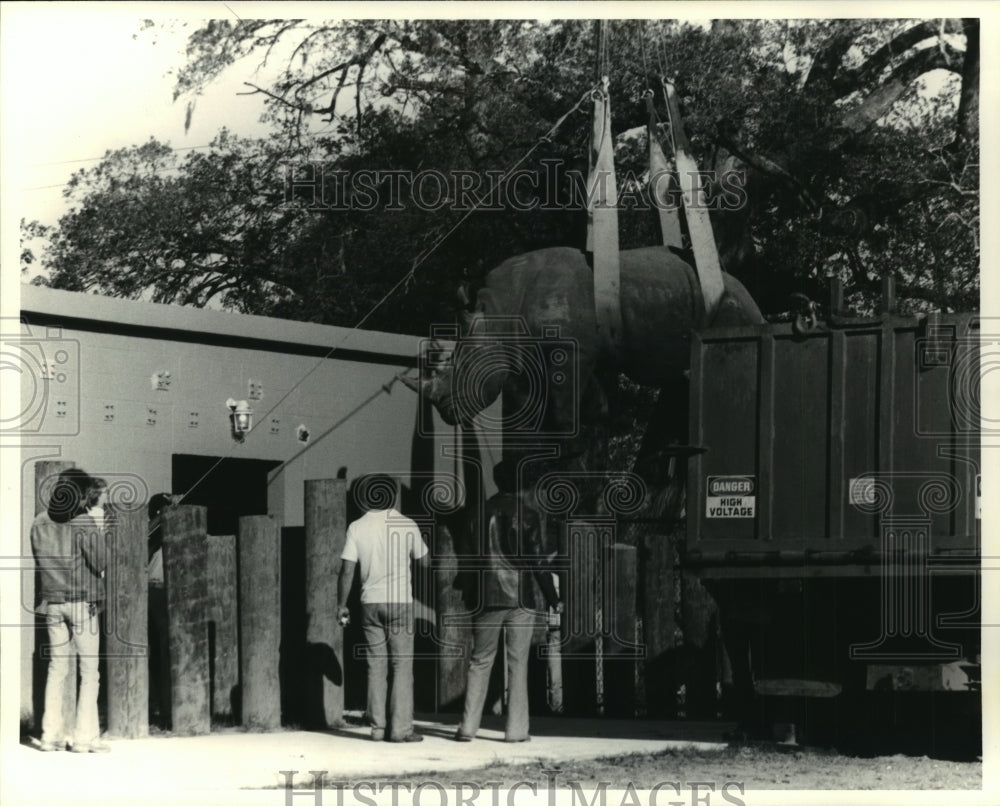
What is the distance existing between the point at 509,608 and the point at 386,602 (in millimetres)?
852

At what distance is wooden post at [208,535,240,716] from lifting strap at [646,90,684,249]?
18.4ft

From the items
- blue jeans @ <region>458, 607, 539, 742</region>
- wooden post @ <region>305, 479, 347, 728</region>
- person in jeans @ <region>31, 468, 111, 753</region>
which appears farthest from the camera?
wooden post @ <region>305, 479, 347, 728</region>

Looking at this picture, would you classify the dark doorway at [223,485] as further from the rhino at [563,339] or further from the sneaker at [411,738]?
the sneaker at [411,738]

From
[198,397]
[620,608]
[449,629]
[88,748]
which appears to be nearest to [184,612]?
[88,748]

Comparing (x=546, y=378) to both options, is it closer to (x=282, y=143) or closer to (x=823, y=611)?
(x=823, y=611)

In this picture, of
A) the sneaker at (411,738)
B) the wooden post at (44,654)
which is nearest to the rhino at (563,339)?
the sneaker at (411,738)

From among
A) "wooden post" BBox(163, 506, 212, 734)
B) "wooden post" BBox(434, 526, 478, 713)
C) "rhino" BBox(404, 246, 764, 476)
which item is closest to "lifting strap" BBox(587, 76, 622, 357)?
"rhino" BBox(404, 246, 764, 476)

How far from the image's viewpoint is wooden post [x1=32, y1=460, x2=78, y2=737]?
43.1 feet

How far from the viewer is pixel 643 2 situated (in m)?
16.5

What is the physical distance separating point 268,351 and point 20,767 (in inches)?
181

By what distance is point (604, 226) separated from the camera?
16.9 m

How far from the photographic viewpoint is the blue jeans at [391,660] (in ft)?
44.2

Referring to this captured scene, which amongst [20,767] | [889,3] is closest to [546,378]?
[889,3]

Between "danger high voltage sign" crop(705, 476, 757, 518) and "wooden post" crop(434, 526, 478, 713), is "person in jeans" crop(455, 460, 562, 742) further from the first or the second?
"danger high voltage sign" crop(705, 476, 757, 518)
